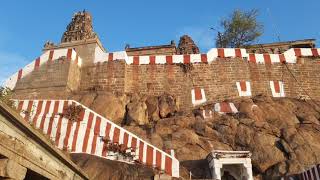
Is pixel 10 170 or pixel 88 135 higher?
pixel 88 135

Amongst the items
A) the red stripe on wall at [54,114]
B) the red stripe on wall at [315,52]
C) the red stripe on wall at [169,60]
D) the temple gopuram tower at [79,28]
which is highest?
the temple gopuram tower at [79,28]

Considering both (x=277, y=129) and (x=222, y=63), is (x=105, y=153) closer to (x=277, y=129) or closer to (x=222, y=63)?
(x=277, y=129)

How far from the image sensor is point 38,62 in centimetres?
2633

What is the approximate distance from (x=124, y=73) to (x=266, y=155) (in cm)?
1266

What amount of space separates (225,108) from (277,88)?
18.0 feet

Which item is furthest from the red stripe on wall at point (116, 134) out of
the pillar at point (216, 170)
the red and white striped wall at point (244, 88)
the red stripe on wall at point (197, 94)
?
the red and white striped wall at point (244, 88)

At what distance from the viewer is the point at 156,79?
26.4 metres

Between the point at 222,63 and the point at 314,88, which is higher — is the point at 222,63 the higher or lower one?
the higher one

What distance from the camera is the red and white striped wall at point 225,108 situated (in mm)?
22913

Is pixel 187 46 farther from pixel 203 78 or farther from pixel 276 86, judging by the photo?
pixel 276 86

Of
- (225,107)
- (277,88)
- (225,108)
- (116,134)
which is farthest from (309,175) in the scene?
(277,88)

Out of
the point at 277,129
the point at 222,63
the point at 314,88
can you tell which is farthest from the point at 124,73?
the point at 314,88

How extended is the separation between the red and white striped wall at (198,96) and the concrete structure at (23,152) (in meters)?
16.2

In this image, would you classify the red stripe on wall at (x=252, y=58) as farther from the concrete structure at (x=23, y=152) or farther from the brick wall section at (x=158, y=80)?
the concrete structure at (x=23, y=152)
